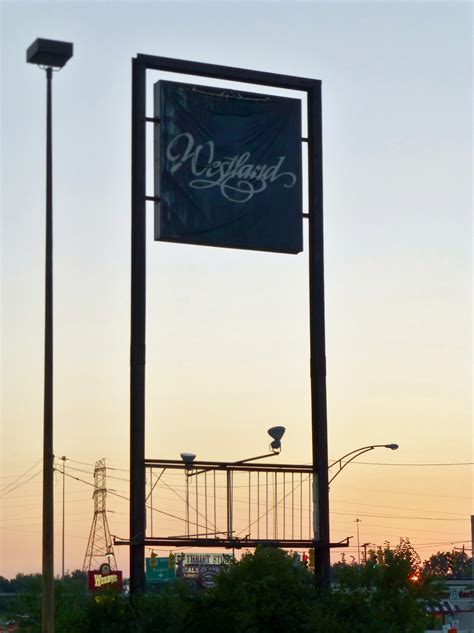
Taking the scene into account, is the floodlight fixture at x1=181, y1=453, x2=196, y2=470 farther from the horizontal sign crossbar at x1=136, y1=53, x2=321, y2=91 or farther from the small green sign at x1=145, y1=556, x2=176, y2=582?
the small green sign at x1=145, y1=556, x2=176, y2=582

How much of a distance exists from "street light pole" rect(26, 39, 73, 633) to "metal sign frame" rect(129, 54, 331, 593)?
17.0 feet

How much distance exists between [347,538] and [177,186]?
358 inches

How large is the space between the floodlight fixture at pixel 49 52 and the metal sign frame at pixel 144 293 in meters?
6.46

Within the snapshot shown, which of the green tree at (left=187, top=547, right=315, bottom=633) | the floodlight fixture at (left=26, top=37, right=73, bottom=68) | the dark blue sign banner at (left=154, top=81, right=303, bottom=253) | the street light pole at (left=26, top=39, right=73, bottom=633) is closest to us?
the street light pole at (left=26, top=39, right=73, bottom=633)

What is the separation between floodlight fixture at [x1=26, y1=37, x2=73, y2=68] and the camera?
22.3 metres

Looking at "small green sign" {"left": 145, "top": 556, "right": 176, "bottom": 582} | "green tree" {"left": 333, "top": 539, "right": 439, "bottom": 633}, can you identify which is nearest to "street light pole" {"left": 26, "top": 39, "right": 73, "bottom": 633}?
"green tree" {"left": 333, "top": 539, "right": 439, "bottom": 633}

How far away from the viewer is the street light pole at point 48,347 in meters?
21.4

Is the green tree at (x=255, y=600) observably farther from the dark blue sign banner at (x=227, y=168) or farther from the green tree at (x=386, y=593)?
the dark blue sign banner at (x=227, y=168)

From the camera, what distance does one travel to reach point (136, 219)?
93.9ft

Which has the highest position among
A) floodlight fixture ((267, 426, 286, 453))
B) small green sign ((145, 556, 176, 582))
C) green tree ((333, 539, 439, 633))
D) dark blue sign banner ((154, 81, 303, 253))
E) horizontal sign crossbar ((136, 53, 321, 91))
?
horizontal sign crossbar ((136, 53, 321, 91))

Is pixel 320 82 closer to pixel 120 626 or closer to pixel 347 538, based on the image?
pixel 347 538

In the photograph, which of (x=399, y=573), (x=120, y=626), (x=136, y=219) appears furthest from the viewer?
(x=399, y=573)

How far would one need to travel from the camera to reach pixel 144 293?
28281 millimetres

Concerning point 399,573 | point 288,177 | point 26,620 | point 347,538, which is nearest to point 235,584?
point 347,538
